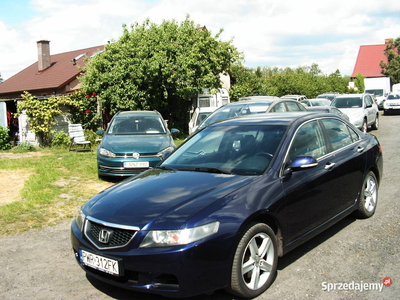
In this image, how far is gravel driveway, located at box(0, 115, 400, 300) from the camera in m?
3.88

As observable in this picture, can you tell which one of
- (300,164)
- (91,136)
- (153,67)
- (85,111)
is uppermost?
(153,67)

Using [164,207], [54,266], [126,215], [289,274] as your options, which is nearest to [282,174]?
[289,274]

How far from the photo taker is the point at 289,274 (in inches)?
167

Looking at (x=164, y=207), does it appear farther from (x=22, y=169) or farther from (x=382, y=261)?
(x=22, y=169)

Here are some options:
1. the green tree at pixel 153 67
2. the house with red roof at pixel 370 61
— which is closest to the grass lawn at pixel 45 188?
the green tree at pixel 153 67

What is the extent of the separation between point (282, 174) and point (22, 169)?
8.73 metres

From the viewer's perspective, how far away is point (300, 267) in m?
4.39

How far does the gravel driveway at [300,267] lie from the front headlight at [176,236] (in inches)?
29.4

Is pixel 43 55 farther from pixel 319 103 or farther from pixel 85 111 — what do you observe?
pixel 319 103

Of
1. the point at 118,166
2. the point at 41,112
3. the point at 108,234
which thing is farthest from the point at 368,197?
the point at 41,112

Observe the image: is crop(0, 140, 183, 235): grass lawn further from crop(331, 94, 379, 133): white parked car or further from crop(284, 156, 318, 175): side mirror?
crop(331, 94, 379, 133): white parked car

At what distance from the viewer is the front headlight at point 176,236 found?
337cm

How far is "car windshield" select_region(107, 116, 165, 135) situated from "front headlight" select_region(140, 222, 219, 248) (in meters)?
7.46

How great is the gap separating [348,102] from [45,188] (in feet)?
46.1
